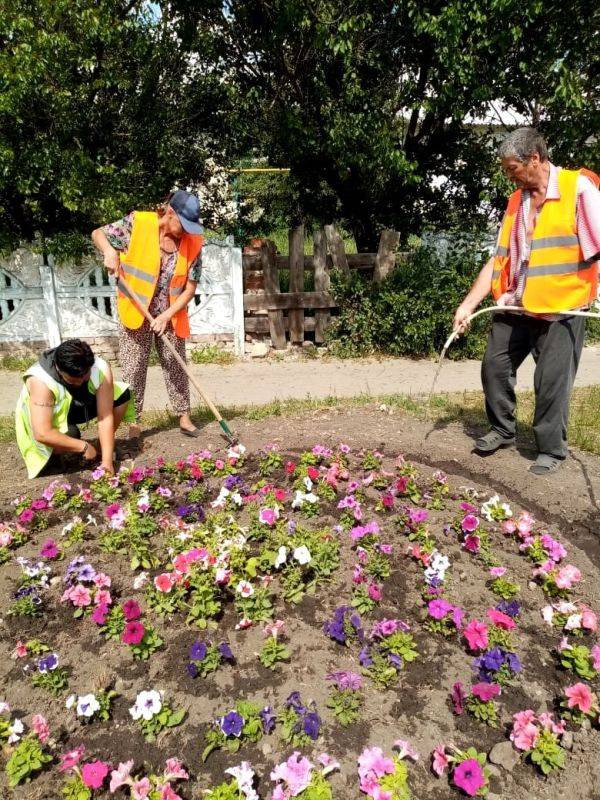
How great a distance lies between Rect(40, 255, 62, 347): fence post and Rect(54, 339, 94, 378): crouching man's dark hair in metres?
4.50

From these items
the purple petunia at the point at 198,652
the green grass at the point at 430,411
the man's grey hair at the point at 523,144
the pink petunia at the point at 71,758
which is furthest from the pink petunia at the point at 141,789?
the man's grey hair at the point at 523,144

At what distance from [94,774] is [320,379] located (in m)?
5.67

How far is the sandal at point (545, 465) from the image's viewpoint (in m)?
4.02

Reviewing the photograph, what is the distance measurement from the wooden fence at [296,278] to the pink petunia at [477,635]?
6192 millimetres

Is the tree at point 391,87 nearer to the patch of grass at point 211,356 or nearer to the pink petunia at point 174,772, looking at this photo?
the patch of grass at point 211,356

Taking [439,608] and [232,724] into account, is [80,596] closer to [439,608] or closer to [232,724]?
[232,724]

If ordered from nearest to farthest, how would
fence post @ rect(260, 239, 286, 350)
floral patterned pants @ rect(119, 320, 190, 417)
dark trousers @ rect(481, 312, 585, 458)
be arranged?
dark trousers @ rect(481, 312, 585, 458)
floral patterned pants @ rect(119, 320, 190, 417)
fence post @ rect(260, 239, 286, 350)

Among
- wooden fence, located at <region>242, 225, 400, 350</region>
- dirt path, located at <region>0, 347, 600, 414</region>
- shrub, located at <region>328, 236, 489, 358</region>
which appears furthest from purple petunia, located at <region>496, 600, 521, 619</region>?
wooden fence, located at <region>242, 225, 400, 350</region>

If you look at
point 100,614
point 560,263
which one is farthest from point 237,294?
point 100,614

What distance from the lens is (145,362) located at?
183 inches

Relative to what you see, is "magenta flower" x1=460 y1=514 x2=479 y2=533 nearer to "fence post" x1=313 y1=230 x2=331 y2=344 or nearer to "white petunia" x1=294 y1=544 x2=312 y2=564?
"white petunia" x1=294 y1=544 x2=312 y2=564

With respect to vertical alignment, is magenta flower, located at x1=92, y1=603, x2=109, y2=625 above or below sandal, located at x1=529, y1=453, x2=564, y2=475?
below

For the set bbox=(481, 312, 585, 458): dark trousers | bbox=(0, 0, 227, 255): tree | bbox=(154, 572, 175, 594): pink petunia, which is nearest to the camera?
bbox=(154, 572, 175, 594): pink petunia

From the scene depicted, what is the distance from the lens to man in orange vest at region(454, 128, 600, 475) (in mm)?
3502
